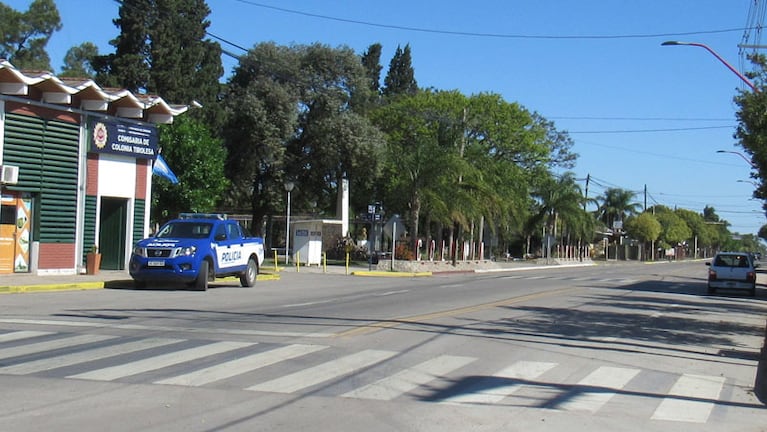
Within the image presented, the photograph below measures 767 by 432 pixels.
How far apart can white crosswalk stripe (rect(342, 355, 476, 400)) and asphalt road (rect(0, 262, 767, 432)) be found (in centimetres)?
4

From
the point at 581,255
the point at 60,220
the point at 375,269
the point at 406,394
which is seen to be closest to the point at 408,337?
the point at 406,394

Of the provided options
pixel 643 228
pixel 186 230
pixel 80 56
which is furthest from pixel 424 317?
pixel 643 228

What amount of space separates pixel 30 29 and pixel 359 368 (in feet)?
185

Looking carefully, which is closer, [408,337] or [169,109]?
[408,337]

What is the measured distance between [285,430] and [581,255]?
271ft

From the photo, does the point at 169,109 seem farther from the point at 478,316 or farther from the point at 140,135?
the point at 478,316

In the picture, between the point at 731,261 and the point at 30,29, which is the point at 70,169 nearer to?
the point at 731,261

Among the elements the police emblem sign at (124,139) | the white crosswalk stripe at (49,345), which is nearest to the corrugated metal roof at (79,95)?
the police emblem sign at (124,139)

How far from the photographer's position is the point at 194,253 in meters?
21.4

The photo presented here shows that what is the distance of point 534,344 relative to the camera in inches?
515

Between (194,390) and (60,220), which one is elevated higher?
(60,220)

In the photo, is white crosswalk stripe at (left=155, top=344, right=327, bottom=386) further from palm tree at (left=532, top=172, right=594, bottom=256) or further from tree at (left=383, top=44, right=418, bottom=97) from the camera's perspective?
tree at (left=383, top=44, right=418, bottom=97)

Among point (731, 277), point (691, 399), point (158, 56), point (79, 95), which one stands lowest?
point (691, 399)

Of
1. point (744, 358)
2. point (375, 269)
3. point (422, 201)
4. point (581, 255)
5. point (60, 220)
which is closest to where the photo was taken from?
point (744, 358)
